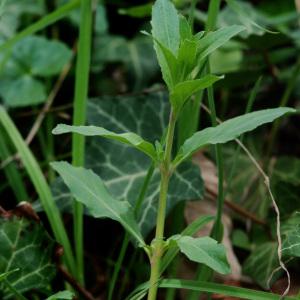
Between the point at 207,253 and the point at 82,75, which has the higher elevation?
the point at 82,75

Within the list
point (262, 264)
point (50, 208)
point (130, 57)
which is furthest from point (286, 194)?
point (130, 57)

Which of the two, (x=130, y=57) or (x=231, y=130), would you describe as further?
(x=130, y=57)

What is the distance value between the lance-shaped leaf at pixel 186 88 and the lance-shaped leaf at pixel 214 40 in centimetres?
4

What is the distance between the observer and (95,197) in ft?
1.99

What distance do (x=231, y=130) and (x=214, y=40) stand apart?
0.29 feet

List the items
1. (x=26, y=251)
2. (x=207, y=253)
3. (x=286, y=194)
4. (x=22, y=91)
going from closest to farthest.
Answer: (x=207, y=253) → (x=26, y=251) → (x=286, y=194) → (x=22, y=91)

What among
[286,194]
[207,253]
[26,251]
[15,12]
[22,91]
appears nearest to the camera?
[207,253]

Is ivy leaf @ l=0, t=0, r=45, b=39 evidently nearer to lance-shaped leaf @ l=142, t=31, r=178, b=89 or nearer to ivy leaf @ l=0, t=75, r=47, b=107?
ivy leaf @ l=0, t=75, r=47, b=107

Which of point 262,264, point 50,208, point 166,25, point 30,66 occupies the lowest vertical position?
point 262,264

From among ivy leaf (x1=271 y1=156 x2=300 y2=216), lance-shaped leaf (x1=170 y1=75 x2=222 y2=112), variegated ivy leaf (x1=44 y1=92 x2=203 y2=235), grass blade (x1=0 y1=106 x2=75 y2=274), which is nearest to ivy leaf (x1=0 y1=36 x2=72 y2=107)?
variegated ivy leaf (x1=44 y1=92 x2=203 y2=235)

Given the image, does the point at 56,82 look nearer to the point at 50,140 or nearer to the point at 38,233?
the point at 50,140

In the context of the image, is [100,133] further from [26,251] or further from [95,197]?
[26,251]

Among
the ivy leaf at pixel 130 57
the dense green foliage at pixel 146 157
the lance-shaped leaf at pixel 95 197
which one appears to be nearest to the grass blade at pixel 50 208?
the dense green foliage at pixel 146 157

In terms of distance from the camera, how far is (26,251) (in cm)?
74
